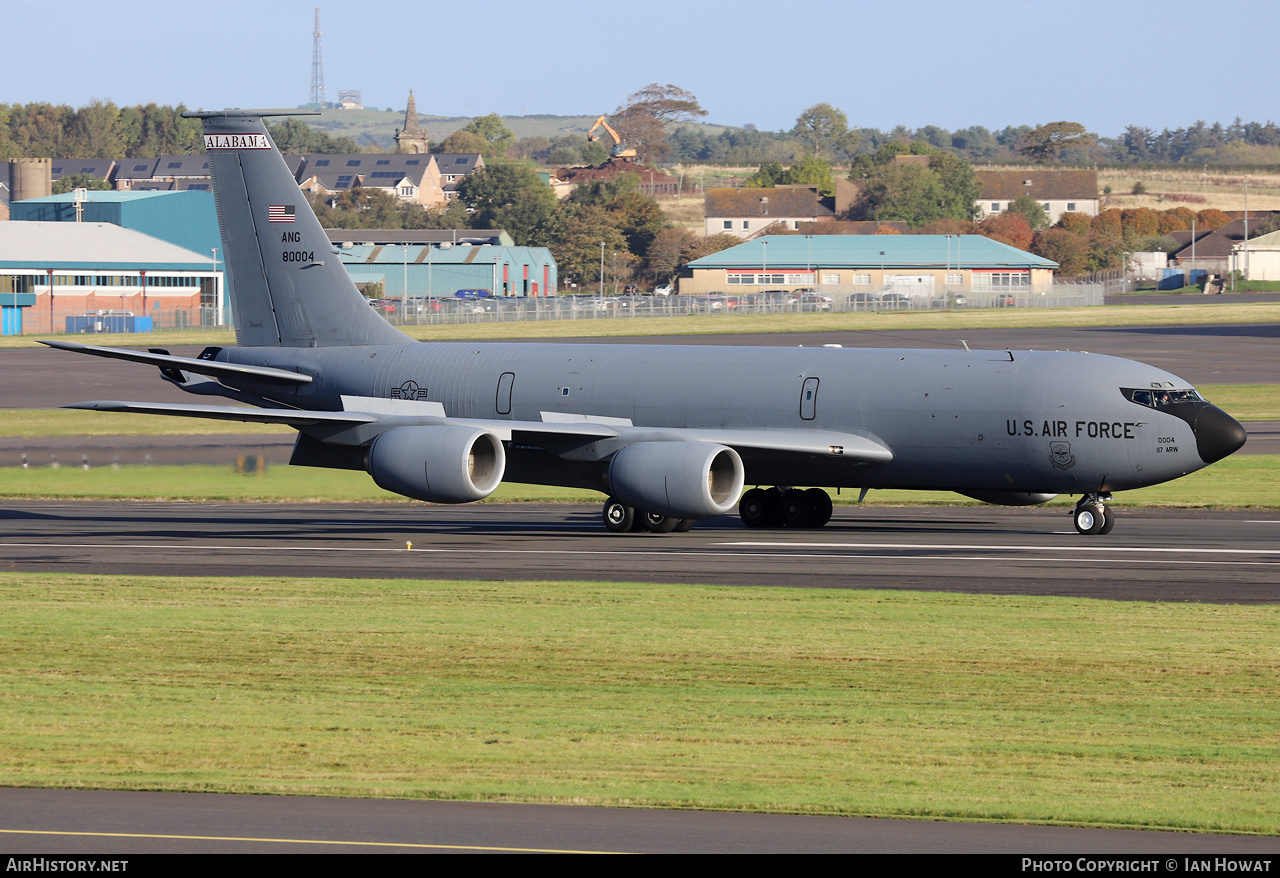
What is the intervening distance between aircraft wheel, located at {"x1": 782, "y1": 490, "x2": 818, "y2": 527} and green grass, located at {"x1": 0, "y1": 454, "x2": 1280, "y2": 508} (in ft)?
21.3

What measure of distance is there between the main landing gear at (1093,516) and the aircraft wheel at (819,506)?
5822mm

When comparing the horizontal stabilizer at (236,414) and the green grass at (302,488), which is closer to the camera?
the horizontal stabilizer at (236,414)

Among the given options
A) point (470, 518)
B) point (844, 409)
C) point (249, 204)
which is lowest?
point (470, 518)

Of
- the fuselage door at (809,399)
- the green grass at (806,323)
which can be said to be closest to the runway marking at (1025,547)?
the fuselage door at (809,399)

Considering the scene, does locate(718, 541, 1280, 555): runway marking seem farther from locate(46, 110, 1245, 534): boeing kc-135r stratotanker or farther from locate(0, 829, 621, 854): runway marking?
locate(0, 829, 621, 854): runway marking

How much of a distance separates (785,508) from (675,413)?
350 centimetres

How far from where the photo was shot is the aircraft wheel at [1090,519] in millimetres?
34125

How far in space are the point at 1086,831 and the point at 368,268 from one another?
7163 inches

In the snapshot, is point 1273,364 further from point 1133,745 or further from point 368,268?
point 368,268

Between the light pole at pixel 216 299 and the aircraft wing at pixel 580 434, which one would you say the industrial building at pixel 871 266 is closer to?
the light pole at pixel 216 299

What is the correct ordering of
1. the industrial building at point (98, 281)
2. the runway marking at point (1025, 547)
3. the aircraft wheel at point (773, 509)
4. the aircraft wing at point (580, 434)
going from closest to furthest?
the runway marking at point (1025, 547)
the aircraft wing at point (580, 434)
the aircraft wheel at point (773, 509)
the industrial building at point (98, 281)

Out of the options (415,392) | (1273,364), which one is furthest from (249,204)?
(1273,364)

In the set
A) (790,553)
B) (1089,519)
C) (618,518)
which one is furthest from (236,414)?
(1089,519)

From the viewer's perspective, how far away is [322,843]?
11523 millimetres
